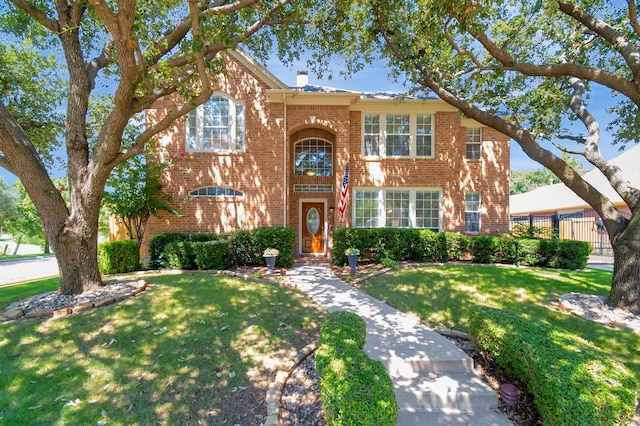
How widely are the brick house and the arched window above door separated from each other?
0.04m

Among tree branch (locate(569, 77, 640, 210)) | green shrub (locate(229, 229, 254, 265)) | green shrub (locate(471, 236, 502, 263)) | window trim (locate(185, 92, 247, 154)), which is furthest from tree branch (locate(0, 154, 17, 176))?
green shrub (locate(471, 236, 502, 263))

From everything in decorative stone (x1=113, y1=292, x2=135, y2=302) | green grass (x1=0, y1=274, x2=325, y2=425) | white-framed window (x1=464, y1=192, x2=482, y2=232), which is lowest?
green grass (x1=0, y1=274, x2=325, y2=425)

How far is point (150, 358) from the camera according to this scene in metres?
3.67

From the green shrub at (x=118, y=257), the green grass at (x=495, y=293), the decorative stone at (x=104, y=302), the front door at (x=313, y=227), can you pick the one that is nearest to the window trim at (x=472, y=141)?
the green grass at (x=495, y=293)

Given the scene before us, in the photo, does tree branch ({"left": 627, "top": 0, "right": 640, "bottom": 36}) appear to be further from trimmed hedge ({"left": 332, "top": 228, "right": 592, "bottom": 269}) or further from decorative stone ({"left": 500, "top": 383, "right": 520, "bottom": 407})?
decorative stone ({"left": 500, "top": 383, "right": 520, "bottom": 407})

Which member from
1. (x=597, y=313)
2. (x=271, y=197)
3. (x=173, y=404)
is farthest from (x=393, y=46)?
(x=173, y=404)

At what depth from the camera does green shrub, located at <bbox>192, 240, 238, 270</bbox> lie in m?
8.05

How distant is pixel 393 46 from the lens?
296 inches

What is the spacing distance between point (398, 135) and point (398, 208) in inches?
123

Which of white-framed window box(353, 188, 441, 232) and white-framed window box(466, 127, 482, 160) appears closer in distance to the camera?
white-framed window box(353, 188, 441, 232)

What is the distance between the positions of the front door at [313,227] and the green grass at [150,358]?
6.39 m

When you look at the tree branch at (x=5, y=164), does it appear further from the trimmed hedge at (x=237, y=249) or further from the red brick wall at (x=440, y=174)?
the red brick wall at (x=440, y=174)

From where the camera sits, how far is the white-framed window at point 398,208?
1141 cm

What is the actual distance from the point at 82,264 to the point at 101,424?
4023 millimetres
